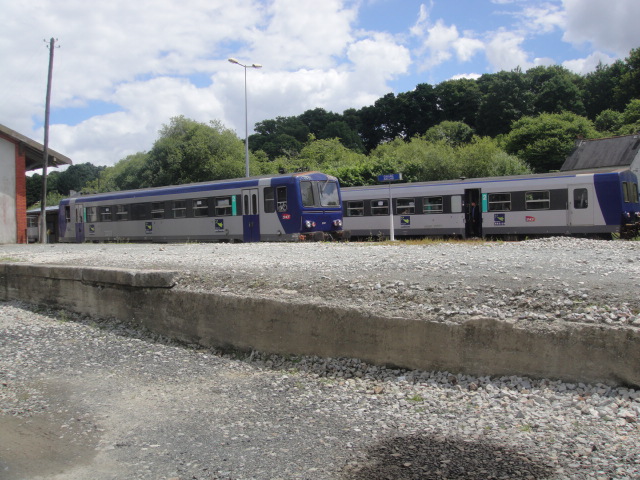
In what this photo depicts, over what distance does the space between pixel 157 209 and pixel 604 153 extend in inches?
1609

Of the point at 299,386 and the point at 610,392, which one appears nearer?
the point at 610,392

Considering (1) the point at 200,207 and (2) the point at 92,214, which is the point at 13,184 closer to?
(2) the point at 92,214

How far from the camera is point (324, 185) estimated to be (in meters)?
20.6

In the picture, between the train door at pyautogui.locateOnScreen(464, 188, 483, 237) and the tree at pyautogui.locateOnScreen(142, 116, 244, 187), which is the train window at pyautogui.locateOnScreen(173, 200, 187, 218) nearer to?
the train door at pyautogui.locateOnScreen(464, 188, 483, 237)

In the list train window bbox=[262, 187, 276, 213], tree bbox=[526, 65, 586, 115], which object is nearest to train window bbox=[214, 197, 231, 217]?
train window bbox=[262, 187, 276, 213]

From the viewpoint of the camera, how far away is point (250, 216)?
21.1 m

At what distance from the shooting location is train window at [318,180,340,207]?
67.0 ft

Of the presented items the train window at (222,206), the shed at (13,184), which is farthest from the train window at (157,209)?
the shed at (13,184)

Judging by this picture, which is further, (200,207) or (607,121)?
(607,121)

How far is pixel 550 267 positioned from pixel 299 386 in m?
3.88


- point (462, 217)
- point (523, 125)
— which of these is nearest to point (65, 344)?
point (462, 217)

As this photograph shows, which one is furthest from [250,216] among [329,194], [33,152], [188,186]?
[33,152]

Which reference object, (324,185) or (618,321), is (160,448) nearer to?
(618,321)

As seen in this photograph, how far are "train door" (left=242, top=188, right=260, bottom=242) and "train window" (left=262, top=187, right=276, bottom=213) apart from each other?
446mm
